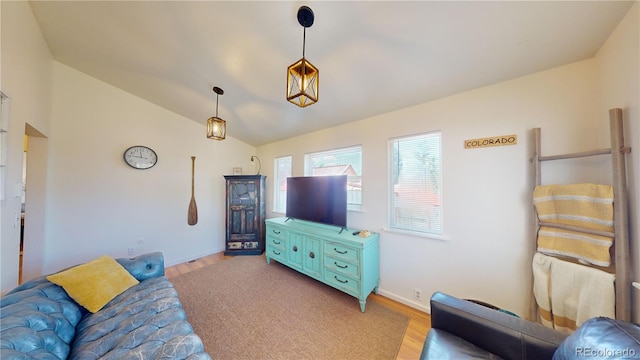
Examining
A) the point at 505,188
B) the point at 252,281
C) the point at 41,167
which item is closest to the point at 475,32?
the point at 505,188

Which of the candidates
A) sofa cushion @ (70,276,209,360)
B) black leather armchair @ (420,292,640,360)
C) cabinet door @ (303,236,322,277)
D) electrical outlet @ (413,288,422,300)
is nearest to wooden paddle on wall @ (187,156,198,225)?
sofa cushion @ (70,276,209,360)

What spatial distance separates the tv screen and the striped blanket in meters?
1.73

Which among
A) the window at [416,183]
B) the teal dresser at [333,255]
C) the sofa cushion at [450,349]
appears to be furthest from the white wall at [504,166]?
the sofa cushion at [450,349]

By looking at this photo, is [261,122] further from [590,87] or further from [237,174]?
[590,87]

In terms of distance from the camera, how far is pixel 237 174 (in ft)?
13.4

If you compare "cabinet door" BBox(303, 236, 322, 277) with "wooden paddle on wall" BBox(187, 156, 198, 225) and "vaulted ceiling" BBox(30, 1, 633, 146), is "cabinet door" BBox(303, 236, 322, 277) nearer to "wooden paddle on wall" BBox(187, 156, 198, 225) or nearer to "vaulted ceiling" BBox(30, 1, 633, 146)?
"vaulted ceiling" BBox(30, 1, 633, 146)

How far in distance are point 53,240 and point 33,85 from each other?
188cm

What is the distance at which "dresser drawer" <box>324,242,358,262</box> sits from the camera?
2.19 metres

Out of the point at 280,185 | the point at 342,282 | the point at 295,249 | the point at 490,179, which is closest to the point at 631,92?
the point at 490,179

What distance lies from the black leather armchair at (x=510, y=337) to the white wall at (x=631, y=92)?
2.25 feet

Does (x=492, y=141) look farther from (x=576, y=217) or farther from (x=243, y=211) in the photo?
(x=243, y=211)

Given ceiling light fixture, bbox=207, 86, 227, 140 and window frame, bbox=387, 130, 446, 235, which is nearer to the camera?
window frame, bbox=387, 130, 446, 235

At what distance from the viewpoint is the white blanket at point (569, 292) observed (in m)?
1.20

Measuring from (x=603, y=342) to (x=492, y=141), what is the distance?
147cm
